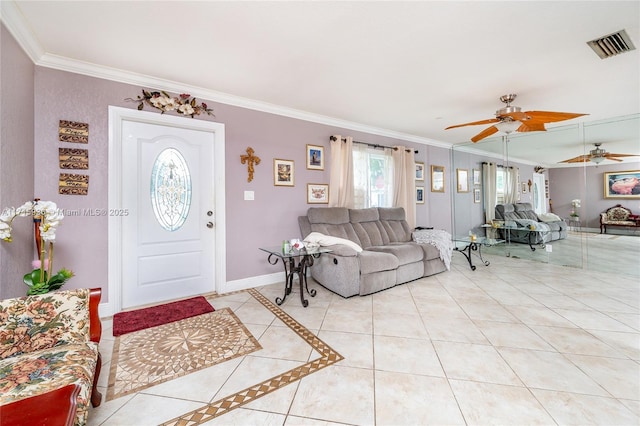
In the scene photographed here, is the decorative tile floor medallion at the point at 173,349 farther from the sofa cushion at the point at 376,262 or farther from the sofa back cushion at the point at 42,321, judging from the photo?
the sofa cushion at the point at 376,262

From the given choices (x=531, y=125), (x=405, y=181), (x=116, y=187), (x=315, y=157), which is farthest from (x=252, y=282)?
(x=531, y=125)

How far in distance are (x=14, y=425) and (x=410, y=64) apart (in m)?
3.22

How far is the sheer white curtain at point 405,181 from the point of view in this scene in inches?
186

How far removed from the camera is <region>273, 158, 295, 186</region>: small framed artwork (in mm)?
3504

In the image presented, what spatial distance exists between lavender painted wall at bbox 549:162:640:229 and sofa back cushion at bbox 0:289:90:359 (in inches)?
247

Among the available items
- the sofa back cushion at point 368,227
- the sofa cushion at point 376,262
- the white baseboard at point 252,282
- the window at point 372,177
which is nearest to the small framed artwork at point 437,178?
the window at point 372,177

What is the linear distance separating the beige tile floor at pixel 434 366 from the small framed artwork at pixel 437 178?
119 inches

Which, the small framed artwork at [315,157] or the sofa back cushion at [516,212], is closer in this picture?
the small framed artwork at [315,157]

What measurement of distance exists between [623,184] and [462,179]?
2.32 m

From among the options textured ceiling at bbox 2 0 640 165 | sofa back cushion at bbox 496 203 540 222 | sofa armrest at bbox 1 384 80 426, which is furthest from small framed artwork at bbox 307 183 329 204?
sofa back cushion at bbox 496 203 540 222

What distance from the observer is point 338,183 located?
3.99 metres

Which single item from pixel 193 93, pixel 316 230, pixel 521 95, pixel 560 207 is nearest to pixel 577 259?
pixel 560 207

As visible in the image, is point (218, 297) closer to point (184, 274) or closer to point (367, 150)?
point (184, 274)

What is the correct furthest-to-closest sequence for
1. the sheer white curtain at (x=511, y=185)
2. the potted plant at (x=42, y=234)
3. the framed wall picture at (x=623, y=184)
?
the sheer white curtain at (x=511, y=185) < the framed wall picture at (x=623, y=184) < the potted plant at (x=42, y=234)
